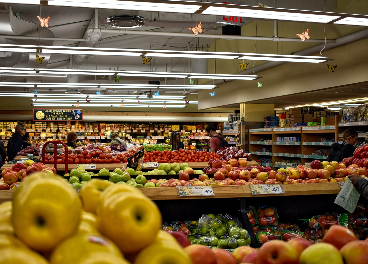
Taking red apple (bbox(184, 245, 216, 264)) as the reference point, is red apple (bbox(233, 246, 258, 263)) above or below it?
below

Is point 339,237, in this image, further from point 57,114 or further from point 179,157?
point 57,114

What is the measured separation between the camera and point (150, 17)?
8.91m

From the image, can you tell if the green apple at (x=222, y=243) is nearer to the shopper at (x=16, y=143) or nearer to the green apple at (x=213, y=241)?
the green apple at (x=213, y=241)

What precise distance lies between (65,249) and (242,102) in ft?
38.1

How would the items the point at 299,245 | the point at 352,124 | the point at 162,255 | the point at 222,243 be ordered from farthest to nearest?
1. the point at 352,124
2. the point at 222,243
3. the point at 299,245
4. the point at 162,255

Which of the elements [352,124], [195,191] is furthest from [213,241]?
[352,124]

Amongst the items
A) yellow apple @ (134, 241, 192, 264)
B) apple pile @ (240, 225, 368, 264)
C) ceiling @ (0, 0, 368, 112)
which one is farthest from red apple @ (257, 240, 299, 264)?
ceiling @ (0, 0, 368, 112)

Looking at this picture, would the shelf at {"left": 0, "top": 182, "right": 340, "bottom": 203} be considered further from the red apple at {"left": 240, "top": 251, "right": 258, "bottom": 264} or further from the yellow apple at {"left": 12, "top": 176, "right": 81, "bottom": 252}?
the yellow apple at {"left": 12, "top": 176, "right": 81, "bottom": 252}

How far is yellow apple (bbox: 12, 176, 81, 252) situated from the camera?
0.81 m

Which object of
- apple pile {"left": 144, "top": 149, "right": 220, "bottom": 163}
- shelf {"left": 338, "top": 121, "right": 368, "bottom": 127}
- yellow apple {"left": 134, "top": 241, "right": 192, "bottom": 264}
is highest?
shelf {"left": 338, "top": 121, "right": 368, "bottom": 127}

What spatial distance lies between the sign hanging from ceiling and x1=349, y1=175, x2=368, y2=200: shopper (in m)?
15.9

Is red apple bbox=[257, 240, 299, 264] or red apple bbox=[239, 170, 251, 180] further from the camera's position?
red apple bbox=[239, 170, 251, 180]

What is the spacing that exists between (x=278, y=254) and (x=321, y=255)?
Answer: 0.12m

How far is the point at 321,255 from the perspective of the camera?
3.41ft
